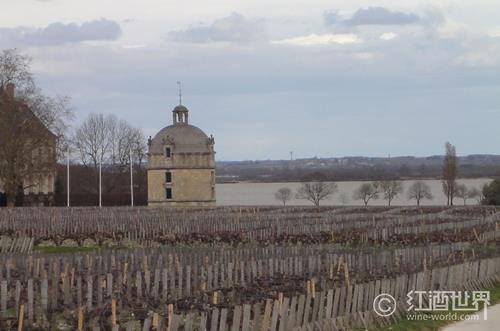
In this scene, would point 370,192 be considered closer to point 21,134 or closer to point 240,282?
point 21,134

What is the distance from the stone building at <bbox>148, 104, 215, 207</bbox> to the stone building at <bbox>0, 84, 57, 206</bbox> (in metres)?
15.4

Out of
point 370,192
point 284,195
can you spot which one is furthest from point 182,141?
point 370,192

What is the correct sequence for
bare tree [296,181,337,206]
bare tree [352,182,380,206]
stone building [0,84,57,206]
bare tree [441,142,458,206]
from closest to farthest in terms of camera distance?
stone building [0,84,57,206], bare tree [441,142,458,206], bare tree [352,182,380,206], bare tree [296,181,337,206]

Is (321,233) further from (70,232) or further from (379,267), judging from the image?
(379,267)

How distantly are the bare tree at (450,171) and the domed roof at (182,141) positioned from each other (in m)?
20.0

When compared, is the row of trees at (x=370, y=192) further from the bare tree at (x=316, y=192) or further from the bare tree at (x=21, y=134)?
the bare tree at (x=21, y=134)

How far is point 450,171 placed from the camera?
85.9m

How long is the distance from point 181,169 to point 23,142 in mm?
18819

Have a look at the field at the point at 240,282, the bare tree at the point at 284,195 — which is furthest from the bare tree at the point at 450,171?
the field at the point at 240,282

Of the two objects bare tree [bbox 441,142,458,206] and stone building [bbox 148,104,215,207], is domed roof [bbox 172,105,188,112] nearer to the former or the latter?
stone building [bbox 148,104,215,207]

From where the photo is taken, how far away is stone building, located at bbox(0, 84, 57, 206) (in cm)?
7081

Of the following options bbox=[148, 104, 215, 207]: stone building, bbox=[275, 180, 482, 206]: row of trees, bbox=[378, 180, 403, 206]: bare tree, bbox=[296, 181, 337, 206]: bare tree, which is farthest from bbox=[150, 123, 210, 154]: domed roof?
bbox=[378, 180, 403, 206]: bare tree

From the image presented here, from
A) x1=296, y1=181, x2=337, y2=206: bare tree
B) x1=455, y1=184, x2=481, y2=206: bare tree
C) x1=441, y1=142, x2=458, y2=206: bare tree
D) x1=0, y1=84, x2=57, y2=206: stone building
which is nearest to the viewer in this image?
x1=0, y1=84, x2=57, y2=206: stone building

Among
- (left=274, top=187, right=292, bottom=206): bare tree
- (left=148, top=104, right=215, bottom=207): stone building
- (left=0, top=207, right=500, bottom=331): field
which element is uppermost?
(left=148, top=104, right=215, bottom=207): stone building
